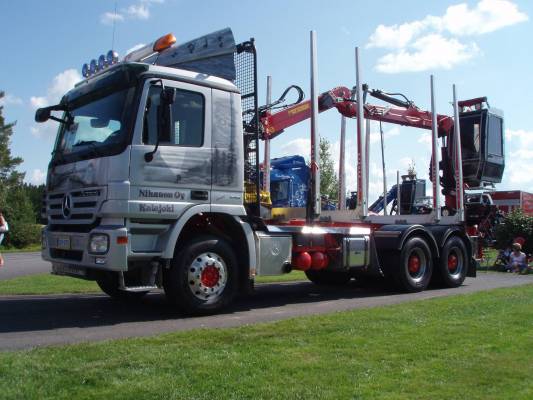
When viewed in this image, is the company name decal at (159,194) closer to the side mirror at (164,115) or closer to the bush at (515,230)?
the side mirror at (164,115)

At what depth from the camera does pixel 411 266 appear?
11.2m

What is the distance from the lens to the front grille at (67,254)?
7.49 metres

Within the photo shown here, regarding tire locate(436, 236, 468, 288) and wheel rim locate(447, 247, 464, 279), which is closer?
tire locate(436, 236, 468, 288)

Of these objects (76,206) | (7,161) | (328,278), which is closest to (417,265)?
(328,278)

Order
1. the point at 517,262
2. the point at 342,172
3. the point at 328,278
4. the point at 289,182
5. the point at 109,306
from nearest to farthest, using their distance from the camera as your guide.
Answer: the point at 109,306 < the point at 342,172 < the point at 328,278 < the point at 289,182 < the point at 517,262

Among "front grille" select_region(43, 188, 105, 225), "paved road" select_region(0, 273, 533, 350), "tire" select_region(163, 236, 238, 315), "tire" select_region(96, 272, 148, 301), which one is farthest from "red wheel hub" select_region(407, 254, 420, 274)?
"front grille" select_region(43, 188, 105, 225)

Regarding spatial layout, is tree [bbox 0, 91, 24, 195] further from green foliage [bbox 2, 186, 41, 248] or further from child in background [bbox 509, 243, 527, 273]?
child in background [bbox 509, 243, 527, 273]

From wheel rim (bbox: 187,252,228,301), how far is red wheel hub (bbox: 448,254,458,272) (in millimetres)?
5977

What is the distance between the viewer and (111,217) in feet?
23.7

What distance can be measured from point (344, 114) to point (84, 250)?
23.5ft

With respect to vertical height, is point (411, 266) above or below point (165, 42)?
below

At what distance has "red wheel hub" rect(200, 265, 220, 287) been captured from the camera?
786cm

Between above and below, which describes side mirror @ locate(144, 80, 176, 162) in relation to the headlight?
above

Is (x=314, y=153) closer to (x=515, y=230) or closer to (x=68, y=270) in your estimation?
(x=68, y=270)
